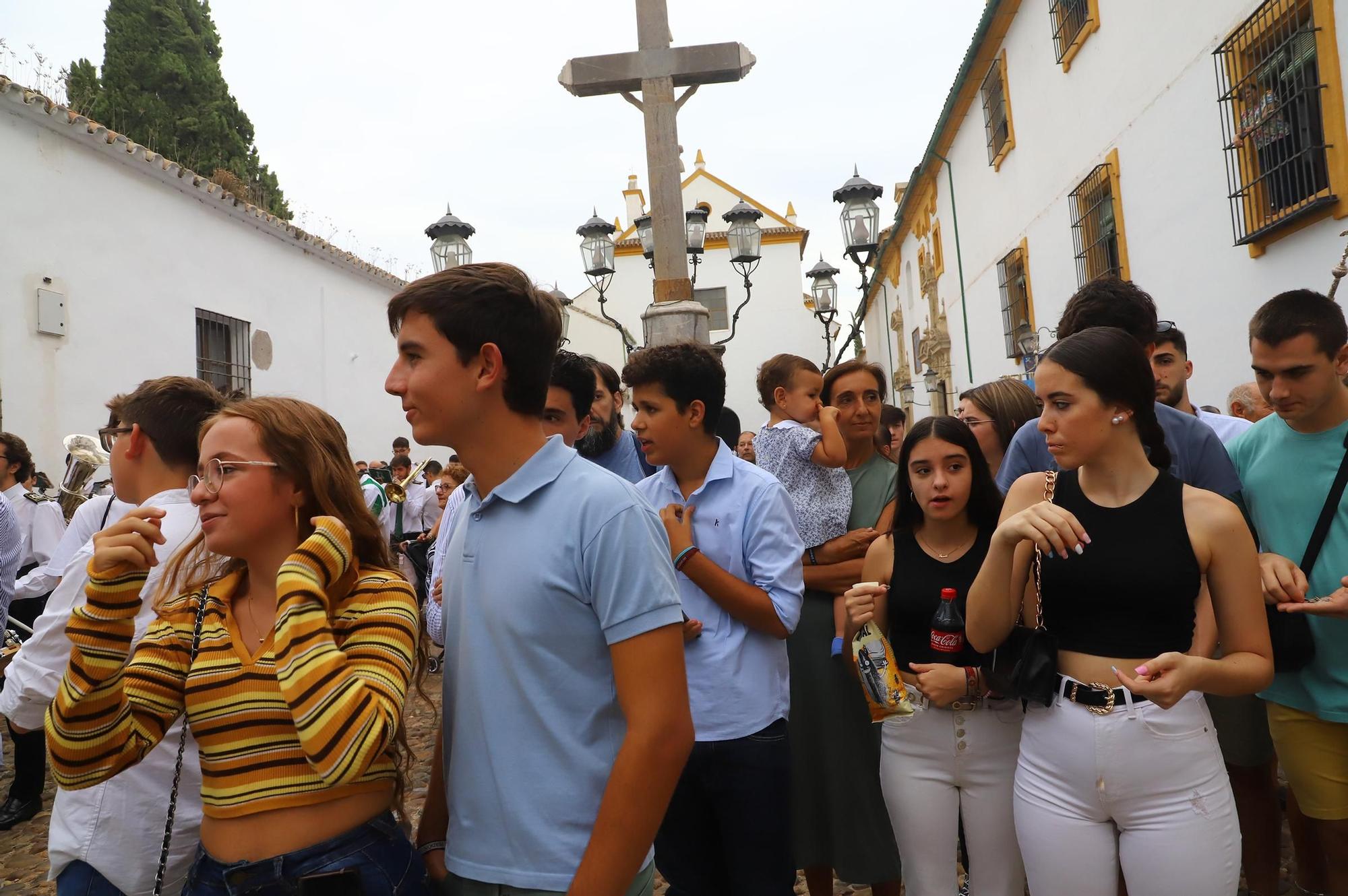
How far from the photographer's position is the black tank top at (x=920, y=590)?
119 inches

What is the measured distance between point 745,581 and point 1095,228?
9.27 meters

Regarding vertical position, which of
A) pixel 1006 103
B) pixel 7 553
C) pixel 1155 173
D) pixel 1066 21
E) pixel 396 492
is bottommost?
pixel 7 553

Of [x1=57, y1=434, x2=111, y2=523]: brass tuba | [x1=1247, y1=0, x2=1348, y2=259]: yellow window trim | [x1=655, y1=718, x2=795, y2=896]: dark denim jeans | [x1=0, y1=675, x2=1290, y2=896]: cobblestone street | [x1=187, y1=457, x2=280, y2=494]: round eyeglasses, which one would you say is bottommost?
[x1=0, y1=675, x2=1290, y2=896]: cobblestone street

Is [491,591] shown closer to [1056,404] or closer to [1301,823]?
[1056,404]

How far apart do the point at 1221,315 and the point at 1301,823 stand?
5079 mm

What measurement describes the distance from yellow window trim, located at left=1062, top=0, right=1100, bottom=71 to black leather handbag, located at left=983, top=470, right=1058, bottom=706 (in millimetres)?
8920

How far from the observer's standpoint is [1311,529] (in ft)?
9.95

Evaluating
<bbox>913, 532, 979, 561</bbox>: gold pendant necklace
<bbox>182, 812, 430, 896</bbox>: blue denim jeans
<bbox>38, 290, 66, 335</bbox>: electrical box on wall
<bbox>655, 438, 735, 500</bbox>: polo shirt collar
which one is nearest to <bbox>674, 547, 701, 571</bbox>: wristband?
<bbox>655, 438, 735, 500</bbox>: polo shirt collar

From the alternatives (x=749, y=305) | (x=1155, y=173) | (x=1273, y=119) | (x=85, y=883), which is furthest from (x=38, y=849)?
(x=749, y=305)

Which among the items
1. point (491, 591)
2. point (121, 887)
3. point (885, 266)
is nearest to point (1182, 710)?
point (491, 591)

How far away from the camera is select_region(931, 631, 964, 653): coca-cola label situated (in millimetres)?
2818

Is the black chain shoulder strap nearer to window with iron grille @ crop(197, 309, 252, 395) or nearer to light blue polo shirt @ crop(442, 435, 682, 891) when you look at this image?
light blue polo shirt @ crop(442, 435, 682, 891)

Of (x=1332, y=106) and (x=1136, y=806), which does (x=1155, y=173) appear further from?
(x=1136, y=806)

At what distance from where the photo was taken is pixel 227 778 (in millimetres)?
1826
